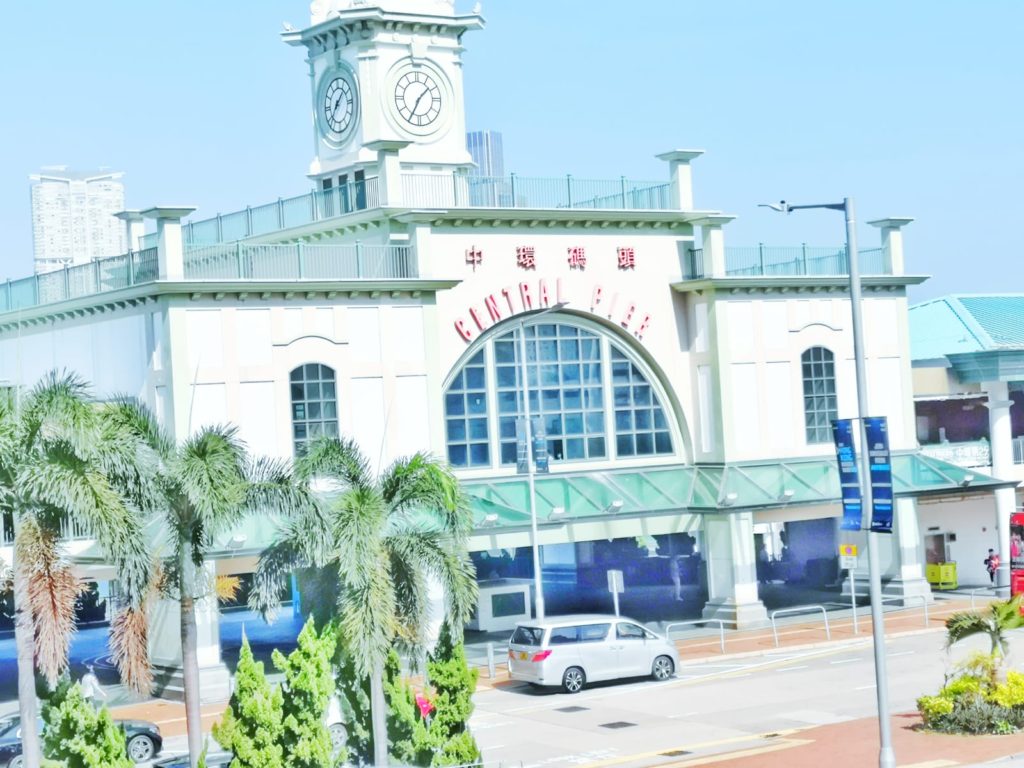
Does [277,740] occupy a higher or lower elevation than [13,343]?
lower

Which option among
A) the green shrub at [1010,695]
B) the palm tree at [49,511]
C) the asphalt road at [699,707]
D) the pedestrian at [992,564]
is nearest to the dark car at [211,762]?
the palm tree at [49,511]

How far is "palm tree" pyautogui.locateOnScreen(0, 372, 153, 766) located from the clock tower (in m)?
24.0

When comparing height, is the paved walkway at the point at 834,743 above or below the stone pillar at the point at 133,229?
below

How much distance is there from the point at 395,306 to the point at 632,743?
14547 millimetres

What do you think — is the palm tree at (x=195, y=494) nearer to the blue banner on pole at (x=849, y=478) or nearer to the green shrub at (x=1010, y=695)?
the blue banner on pole at (x=849, y=478)

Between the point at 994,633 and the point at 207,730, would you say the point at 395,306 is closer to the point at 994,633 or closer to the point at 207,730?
the point at 207,730

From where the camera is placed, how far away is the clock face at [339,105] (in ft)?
160

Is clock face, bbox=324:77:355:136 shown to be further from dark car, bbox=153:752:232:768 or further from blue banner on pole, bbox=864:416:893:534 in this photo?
blue banner on pole, bbox=864:416:893:534

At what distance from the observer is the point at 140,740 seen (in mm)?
31047

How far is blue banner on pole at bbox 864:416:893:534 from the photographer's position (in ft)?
80.0

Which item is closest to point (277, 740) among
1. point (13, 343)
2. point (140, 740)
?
point (140, 740)

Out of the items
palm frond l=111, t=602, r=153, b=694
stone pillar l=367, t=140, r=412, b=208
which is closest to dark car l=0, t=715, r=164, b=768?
palm frond l=111, t=602, r=153, b=694

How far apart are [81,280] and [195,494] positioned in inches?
768

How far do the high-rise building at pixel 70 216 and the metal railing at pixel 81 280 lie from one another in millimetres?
18479
